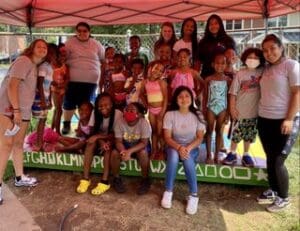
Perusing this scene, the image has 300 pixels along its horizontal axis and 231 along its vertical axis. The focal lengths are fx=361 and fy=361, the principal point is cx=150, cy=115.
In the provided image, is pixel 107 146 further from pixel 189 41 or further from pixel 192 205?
pixel 189 41

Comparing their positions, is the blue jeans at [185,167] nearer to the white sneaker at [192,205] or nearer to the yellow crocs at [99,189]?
the white sneaker at [192,205]

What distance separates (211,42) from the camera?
462 centimetres

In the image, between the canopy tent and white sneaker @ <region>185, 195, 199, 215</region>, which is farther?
the canopy tent

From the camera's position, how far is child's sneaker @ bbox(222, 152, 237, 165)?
4480 millimetres

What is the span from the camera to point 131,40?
5.26 meters

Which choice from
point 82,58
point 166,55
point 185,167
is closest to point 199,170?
point 185,167

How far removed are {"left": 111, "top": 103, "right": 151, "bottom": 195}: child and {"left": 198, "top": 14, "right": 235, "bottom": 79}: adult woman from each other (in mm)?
1040

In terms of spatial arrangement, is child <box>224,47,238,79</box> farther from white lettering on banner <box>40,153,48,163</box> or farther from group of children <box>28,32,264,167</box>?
white lettering on banner <box>40,153,48,163</box>

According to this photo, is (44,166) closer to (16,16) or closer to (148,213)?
(148,213)

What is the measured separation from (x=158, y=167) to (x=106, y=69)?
5.87ft

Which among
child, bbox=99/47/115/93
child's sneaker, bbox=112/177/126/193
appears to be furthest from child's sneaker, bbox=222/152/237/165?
child, bbox=99/47/115/93

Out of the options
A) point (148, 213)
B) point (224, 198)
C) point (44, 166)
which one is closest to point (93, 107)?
point (44, 166)

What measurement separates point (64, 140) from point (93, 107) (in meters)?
0.73

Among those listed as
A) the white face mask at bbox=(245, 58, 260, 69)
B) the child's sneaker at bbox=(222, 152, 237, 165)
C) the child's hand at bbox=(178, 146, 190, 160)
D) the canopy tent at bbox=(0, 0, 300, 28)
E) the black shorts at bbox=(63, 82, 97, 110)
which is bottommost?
the child's sneaker at bbox=(222, 152, 237, 165)
